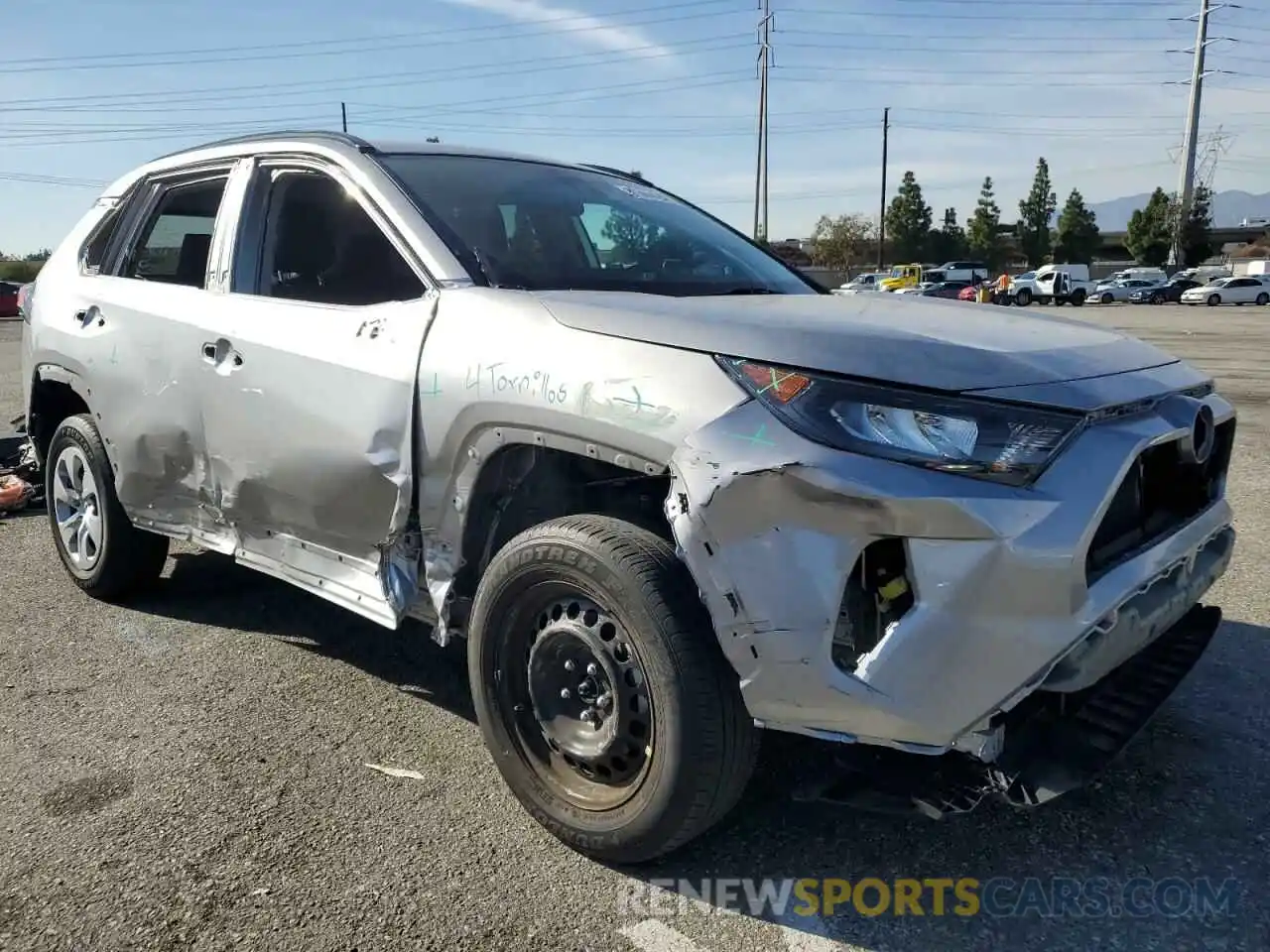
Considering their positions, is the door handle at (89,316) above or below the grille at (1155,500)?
above

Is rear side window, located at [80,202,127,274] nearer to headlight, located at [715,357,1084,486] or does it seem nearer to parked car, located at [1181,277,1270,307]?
headlight, located at [715,357,1084,486]

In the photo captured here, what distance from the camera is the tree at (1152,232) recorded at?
269ft

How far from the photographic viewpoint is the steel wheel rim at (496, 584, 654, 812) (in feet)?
8.11

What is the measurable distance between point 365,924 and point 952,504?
1.62m

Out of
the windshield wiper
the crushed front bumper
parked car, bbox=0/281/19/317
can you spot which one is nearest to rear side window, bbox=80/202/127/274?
the windshield wiper

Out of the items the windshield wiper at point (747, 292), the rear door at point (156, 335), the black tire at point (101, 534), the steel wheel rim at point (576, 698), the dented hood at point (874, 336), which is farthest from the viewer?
the black tire at point (101, 534)

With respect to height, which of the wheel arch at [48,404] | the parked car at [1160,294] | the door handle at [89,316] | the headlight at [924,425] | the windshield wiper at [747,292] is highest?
the windshield wiper at [747,292]

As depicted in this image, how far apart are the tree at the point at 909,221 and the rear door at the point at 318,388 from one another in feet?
295

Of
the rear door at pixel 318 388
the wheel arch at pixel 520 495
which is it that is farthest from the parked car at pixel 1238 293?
the wheel arch at pixel 520 495

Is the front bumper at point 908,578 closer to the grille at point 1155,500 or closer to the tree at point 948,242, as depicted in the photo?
the grille at point 1155,500

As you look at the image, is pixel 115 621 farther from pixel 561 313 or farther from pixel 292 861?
pixel 561 313

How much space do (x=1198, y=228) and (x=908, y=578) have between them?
89.0 m

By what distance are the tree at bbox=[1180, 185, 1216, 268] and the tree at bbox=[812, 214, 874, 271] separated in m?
24.8

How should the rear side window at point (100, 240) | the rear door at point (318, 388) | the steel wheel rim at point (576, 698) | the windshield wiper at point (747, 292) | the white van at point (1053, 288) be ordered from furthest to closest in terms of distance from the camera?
the white van at point (1053, 288), the rear side window at point (100, 240), the windshield wiper at point (747, 292), the rear door at point (318, 388), the steel wheel rim at point (576, 698)
